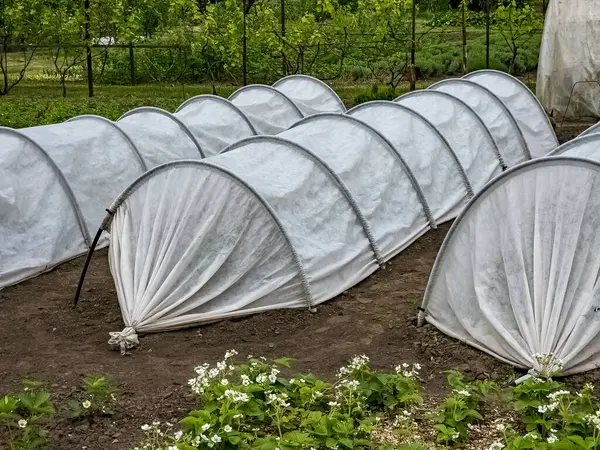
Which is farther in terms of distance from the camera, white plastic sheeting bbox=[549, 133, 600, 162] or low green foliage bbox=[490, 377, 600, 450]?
white plastic sheeting bbox=[549, 133, 600, 162]

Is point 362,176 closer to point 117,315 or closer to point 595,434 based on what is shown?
point 117,315

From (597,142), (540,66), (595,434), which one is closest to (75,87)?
(540,66)

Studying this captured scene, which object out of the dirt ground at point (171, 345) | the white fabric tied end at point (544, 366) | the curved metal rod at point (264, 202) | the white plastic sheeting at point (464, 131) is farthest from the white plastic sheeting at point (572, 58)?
the white fabric tied end at point (544, 366)

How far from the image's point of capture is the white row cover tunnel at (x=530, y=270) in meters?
7.57

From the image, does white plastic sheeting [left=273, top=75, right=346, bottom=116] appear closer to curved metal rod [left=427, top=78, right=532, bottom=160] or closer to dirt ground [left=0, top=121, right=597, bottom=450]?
curved metal rod [left=427, top=78, right=532, bottom=160]

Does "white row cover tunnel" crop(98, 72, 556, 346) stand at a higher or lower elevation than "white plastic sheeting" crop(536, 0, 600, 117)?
lower

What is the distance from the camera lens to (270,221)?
9.46 metres

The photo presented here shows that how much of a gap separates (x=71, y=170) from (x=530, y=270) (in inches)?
254

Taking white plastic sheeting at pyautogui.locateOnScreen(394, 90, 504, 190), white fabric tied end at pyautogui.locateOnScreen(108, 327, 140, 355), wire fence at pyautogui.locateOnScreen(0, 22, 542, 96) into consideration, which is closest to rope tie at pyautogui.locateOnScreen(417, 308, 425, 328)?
white fabric tied end at pyautogui.locateOnScreen(108, 327, 140, 355)

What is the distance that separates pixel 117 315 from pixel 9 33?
53.6 feet

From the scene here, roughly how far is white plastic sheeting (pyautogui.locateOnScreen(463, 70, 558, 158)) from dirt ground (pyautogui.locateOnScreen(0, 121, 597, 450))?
222 inches

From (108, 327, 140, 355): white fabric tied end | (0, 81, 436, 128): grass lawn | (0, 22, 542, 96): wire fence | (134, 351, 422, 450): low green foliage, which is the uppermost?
(0, 22, 542, 96): wire fence

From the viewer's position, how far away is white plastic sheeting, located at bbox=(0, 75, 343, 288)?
11.1 metres

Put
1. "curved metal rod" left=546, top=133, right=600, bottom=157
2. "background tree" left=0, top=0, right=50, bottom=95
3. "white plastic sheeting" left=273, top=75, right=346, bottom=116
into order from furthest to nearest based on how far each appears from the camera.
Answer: "background tree" left=0, top=0, right=50, bottom=95 → "white plastic sheeting" left=273, top=75, right=346, bottom=116 → "curved metal rod" left=546, top=133, right=600, bottom=157
